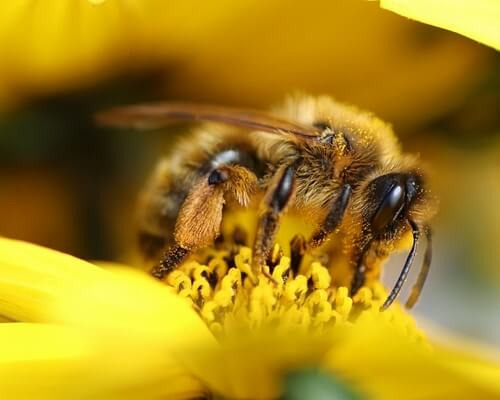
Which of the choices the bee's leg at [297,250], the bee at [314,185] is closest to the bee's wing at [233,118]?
the bee at [314,185]

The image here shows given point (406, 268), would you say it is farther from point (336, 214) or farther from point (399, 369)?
point (399, 369)

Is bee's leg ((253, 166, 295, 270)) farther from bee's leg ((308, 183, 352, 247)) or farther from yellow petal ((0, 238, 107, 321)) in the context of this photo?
yellow petal ((0, 238, 107, 321))

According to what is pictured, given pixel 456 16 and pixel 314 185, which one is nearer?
pixel 456 16

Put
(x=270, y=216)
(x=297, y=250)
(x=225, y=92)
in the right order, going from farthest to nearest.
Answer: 1. (x=225, y=92)
2. (x=297, y=250)
3. (x=270, y=216)

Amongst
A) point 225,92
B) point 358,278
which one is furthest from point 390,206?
point 225,92

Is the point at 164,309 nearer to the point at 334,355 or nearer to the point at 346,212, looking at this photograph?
the point at 334,355

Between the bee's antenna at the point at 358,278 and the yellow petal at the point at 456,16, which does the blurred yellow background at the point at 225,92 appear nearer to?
the bee's antenna at the point at 358,278

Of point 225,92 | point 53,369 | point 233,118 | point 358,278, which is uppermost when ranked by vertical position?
point 225,92
